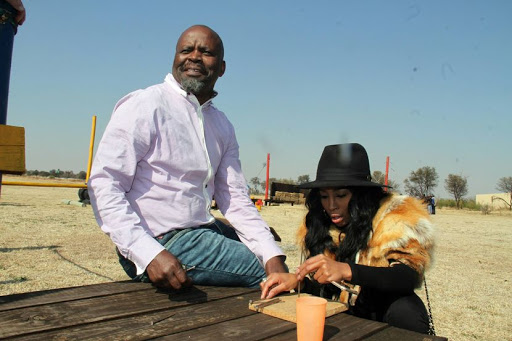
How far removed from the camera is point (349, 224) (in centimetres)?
267

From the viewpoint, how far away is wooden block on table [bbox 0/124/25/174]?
1.54 metres

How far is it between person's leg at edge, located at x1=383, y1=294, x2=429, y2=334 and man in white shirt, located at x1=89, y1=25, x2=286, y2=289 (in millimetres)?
660

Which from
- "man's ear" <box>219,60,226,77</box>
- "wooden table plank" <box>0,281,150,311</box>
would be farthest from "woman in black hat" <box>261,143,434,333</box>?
"man's ear" <box>219,60,226,77</box>

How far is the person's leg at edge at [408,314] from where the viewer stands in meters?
2.30

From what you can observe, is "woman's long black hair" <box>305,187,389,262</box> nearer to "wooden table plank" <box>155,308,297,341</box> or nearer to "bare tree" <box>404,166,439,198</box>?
"wooden table plank" <box>155,308,297,341</box>

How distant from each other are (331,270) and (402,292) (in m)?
0.50

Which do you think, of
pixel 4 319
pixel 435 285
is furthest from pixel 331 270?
pixel 435 285

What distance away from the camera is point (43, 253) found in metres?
6.34

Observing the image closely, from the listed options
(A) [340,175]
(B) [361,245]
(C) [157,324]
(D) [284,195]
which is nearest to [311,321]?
(C) [157,324]

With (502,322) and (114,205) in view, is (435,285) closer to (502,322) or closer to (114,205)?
(502,322)

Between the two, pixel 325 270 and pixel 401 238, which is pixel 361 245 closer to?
pixel 401 238

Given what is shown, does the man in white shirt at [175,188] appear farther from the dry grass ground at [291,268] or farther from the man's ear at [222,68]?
the dry grass ground at [291,268]

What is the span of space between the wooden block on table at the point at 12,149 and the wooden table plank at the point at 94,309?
0.54m

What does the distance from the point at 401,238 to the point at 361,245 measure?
304 millimetres
